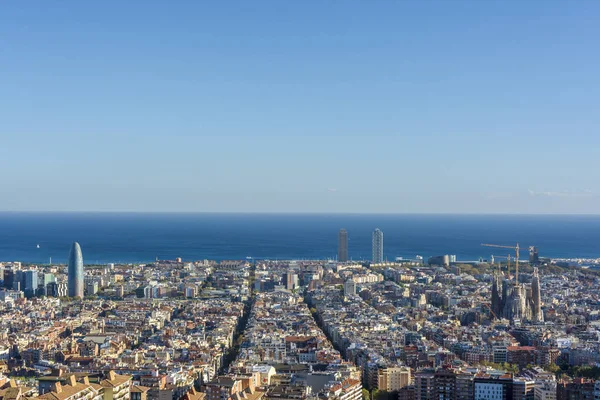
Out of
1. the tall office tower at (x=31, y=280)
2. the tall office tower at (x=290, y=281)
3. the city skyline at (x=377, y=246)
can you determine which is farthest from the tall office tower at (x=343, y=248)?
the tall office tower at (x=31, y=280)

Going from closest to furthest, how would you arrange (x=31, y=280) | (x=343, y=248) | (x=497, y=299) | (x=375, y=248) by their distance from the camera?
(x=497, y=299)
(x=31, y=280)
(x=375, y=248)
(x=343, y=248)

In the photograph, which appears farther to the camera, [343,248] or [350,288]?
[343,248]

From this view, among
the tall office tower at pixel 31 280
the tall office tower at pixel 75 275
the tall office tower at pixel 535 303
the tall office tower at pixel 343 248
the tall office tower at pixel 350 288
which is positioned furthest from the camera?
the tall office tower at pixel 343 248

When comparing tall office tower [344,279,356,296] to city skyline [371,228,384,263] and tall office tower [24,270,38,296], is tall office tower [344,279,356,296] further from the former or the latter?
city skyline [371,228,384,263]

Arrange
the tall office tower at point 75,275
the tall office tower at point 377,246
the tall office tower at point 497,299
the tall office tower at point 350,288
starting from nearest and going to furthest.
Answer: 1. the tall office tower at point 497,299
2. the tall office tower at point 75,275
3. the tall office tower at point 350,288
4. the tall office tower at point 377,246

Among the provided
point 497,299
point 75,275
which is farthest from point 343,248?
point 497,299

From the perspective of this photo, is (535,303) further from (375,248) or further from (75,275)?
(375,248)

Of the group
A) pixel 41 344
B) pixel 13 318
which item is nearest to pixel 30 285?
pixel 13 318

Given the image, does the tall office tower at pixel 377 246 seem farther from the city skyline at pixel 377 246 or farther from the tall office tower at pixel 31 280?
the tall office tower at pixel 31 280

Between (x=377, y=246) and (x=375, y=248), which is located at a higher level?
(x=377, y=246)
